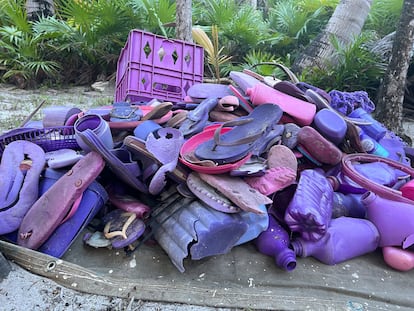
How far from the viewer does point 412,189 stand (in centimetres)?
176

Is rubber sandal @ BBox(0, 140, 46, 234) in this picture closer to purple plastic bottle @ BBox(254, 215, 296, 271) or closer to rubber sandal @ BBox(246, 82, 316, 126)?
purple plastic bottle @ BBox(254, 215, 296, 271)

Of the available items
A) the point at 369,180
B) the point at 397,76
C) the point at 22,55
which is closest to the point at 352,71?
the point at 397,76

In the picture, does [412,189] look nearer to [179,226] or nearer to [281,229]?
[281,229]

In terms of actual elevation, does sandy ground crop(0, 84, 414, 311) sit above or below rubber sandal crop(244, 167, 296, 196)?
below

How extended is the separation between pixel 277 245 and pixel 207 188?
1.27 feet

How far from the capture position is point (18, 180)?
1.60 m

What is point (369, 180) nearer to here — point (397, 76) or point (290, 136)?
point (290, 136)

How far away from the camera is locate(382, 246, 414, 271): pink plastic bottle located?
1531 mm

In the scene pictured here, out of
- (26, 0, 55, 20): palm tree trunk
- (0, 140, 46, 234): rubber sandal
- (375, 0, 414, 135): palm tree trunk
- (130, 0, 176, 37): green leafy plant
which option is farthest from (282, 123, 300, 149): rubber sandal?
(26, 0, 55, 20): palm tree trunk

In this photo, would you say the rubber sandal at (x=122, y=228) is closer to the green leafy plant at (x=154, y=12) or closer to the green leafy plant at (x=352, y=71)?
the green leafy plant at (x=352, y=71)

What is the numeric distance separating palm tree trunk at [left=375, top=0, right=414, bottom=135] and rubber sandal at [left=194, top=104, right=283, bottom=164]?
2216 mm

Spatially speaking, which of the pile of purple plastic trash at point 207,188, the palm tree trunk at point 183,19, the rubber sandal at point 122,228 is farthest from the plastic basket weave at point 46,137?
the palm tree trunk at point 183,19

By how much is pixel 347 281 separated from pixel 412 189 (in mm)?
637

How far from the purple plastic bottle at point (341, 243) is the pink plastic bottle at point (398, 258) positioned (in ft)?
0.20
